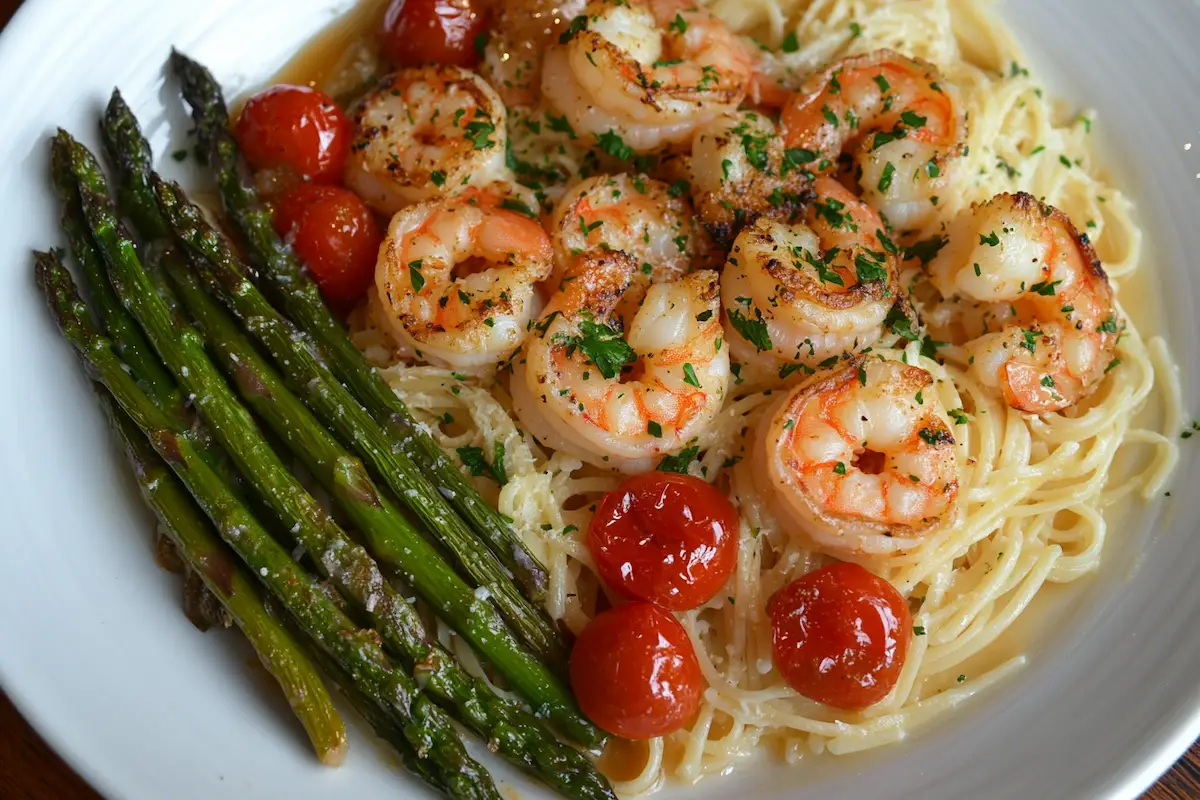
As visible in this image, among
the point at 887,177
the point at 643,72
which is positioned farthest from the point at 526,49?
the point at 887,177

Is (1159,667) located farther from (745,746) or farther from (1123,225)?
(1123,225)

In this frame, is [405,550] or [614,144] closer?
[405,550]

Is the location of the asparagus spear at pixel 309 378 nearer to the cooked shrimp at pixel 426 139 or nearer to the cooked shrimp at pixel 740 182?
the cooked shrimp at pixel 426 139

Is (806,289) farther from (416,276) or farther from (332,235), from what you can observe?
(332,235)

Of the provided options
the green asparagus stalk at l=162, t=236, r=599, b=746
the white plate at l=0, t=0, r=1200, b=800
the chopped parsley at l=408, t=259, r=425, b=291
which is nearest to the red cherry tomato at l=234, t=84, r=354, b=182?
the white plate at l=0, t=0, r=1200, b=800

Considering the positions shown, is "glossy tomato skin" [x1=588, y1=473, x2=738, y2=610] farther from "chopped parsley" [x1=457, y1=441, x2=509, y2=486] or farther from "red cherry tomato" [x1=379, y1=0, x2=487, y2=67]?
"red cherry tomato" [x1=379, y1=0, x2=487, y2=67]

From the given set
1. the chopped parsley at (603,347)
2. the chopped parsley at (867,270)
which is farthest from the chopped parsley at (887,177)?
the chopped parsley at (603,347)

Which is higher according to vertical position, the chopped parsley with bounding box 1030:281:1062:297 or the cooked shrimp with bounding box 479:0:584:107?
the cooked shrimp with bounding box 479:0:584:107
